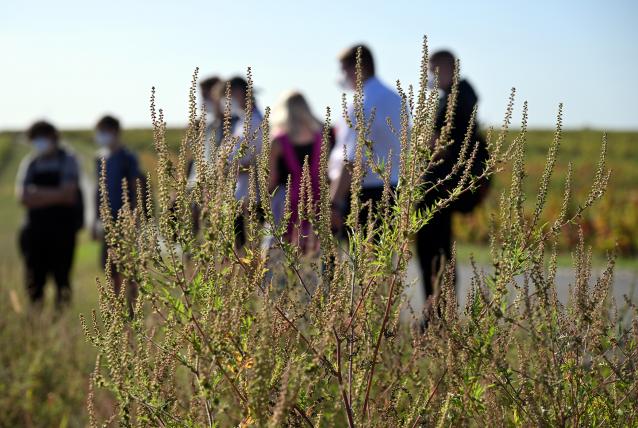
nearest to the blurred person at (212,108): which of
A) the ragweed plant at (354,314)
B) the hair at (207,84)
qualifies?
the hair at (207,84)

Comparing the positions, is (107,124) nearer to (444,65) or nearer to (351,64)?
(351,64)

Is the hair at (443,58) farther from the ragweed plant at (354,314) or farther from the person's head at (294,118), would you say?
the ragweed plant at (354,314)

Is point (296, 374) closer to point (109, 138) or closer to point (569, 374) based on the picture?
point (569, 374)

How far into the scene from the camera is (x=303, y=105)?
251 inches

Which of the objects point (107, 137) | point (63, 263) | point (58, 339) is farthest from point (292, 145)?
point (63, 263)

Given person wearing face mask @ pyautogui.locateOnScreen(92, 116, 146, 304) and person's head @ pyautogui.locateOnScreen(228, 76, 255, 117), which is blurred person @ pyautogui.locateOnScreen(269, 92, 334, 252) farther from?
person wearing face mask @ pyautogui.locateOnScreen(92, 116, 146, 304)

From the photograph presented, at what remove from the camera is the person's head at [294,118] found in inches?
242

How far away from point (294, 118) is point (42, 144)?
133 inches

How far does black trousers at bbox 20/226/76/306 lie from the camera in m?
8.68

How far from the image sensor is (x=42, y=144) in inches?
338

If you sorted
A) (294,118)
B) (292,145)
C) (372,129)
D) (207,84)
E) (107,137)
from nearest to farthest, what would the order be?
(372,129), (292,145), (294,118), (207,84), (107,137)

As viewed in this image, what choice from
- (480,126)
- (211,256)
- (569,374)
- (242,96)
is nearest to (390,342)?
(569,374)

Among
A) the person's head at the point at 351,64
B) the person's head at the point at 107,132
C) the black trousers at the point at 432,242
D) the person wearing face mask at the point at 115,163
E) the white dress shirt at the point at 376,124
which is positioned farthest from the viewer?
the person's head at the point at 107,132

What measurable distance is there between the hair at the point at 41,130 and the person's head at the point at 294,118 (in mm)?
3092
